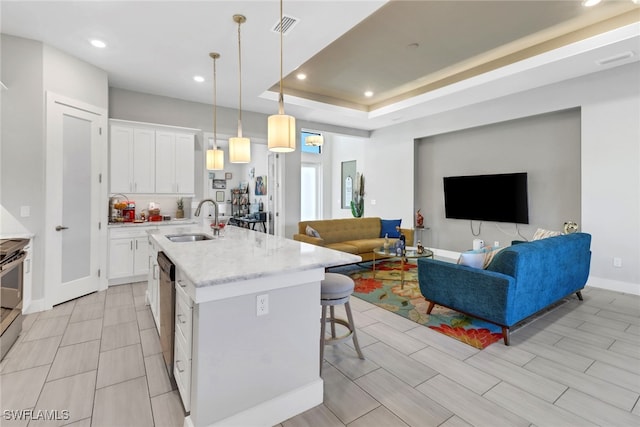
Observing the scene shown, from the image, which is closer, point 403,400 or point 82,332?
point 403,400

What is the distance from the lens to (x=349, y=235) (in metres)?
5.79

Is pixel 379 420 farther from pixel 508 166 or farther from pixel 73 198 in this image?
pixel 508 166

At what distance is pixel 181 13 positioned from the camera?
2.87 m

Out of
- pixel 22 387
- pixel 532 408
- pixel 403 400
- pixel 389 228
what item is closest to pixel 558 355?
pixel 532 408

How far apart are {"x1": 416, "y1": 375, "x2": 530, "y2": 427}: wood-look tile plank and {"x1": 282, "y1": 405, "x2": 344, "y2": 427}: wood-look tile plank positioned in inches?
26.3

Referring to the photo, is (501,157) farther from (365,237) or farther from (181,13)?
(181,13)

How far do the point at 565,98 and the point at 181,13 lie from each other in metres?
5.34

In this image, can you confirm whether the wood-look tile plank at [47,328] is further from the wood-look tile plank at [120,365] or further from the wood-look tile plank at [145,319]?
the wood-look tile plank at [120,365]

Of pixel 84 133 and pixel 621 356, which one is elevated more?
pixel 84 133

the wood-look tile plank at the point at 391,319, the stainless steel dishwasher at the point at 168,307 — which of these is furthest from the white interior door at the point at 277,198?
the stainless steel dishwasher at the point at 168,307

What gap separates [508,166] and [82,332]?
664 centimetres

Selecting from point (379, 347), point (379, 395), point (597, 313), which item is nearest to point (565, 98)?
point (597, 313)

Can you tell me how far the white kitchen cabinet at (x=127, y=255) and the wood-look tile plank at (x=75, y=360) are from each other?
1.90 m

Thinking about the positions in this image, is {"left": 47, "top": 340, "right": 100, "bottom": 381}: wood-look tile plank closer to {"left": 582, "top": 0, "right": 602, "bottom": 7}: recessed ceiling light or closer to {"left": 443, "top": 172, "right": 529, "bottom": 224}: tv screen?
{"left": 582, "top": 0, "right": 602, "bottom": 7}: recessed ceiling light
